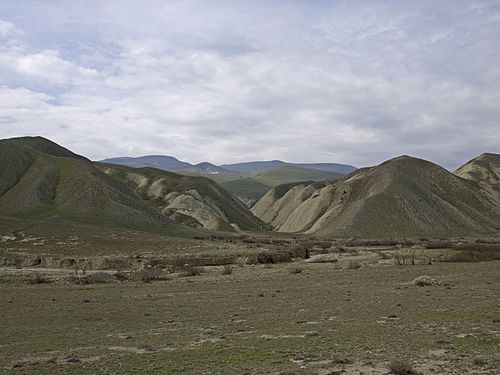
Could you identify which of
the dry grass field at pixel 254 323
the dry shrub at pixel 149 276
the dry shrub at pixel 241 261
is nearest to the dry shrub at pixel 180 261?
the dry shrub at pixel 241 261

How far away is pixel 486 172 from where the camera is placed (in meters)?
180

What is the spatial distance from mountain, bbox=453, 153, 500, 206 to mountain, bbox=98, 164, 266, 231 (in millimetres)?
69311

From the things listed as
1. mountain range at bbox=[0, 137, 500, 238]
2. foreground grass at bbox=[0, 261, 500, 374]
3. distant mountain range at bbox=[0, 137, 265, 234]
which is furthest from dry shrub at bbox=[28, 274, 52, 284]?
distant mountain range at bbox=[0, 137, 265, 234]

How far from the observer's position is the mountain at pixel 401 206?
123 metres

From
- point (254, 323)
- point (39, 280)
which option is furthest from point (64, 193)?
point (254, 323)

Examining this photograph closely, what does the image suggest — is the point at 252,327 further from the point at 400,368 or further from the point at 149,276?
the point at 149,276

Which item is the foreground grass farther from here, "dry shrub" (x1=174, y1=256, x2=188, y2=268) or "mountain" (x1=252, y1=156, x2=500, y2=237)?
"mountain" (x1=252, y1=156, x2=500, y2=237)

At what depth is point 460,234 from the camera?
11775cm

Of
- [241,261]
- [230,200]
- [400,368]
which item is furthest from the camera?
[230,200]

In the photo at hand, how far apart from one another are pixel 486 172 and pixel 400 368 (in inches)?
7178

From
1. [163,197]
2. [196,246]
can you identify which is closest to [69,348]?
[196,246]

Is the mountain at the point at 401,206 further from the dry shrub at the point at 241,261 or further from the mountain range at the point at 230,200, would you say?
the dry shrub at the point at 241,261

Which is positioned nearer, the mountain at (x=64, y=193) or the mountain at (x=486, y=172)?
the mountain at (x=64, y=193)

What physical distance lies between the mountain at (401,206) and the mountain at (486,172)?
13.8ft
